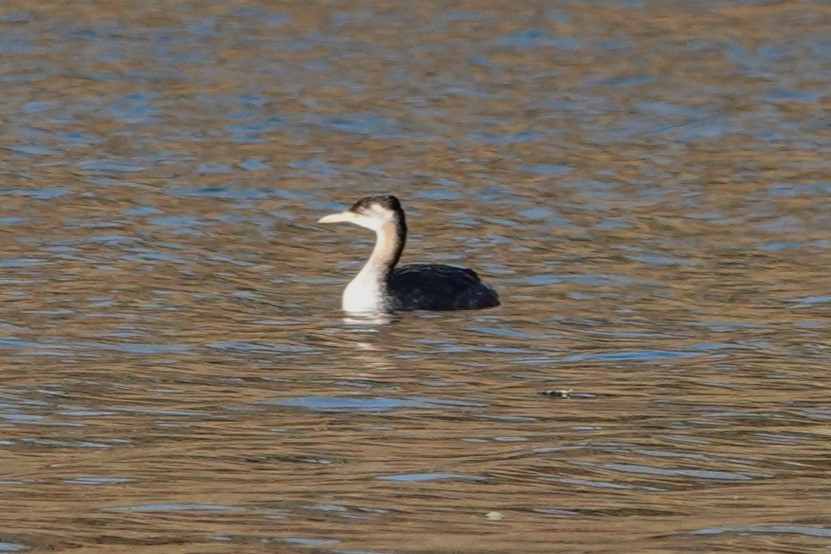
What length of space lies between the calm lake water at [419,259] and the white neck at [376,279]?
0.21 m

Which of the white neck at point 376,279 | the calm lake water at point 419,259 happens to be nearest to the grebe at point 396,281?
the white neck at point 376,279

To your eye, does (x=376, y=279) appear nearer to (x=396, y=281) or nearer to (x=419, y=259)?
(x=396, y=281)

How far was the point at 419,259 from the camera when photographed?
17016mm

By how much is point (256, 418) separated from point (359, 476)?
154 centimetres

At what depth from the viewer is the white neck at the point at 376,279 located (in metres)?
14.4

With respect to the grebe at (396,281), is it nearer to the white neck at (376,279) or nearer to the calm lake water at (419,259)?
the white neck at (376,279)

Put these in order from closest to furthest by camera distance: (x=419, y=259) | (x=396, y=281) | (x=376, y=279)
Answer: (x=376, y=279) → (x=396, y=281) → (x=419, y=259)

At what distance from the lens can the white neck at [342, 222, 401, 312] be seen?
14.4 meters

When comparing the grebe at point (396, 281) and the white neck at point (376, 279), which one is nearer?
the grebe at point (396, 281)

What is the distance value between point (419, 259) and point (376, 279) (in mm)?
2276

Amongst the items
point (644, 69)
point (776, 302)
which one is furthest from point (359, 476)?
point (644, 69)

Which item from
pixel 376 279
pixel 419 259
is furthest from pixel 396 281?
pixel 419 259

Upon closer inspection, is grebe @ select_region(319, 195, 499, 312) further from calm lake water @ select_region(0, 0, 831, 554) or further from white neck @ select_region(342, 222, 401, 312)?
calm lake water @ select_region(0, 0, 831, 554)

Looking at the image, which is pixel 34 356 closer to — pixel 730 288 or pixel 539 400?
pixel 539 400
